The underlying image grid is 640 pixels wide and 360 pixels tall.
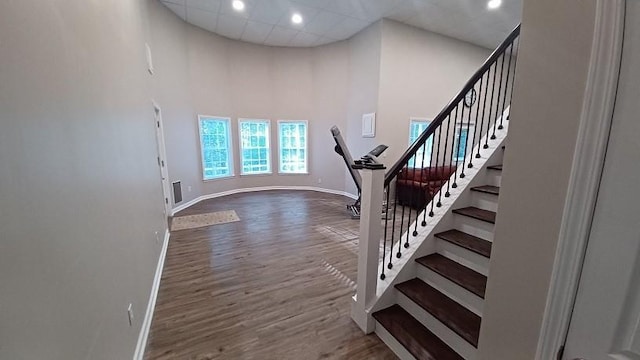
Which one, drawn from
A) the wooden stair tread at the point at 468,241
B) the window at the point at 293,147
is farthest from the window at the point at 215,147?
the wooden stair tread at the point at 468,241

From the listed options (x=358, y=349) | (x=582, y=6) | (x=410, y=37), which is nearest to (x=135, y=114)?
(x=358, y=349)

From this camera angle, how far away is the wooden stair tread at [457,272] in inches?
64.3

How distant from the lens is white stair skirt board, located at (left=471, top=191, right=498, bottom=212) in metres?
2.06

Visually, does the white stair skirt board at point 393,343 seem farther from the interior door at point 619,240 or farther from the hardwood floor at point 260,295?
the interior door at point 619,240

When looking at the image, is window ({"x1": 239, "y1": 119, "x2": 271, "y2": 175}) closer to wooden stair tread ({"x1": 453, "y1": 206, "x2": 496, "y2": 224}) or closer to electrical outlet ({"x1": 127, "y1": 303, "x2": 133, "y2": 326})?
electrical outlet ({"x1": 127, "y1": 303, "x2": 133, "y2": 326})

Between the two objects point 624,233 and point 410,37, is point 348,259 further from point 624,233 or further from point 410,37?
point 410,37

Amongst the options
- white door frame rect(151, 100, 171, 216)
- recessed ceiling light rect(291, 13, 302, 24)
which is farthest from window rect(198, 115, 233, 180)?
recessed ceiling light rect(291, 13, 302, 24)

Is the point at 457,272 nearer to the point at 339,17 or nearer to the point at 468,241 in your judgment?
the point at 468,241

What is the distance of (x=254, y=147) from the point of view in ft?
23.3

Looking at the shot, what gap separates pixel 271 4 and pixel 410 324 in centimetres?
530

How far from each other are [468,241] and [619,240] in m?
1.37

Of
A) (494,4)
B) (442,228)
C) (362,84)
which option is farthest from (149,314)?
(494,4)

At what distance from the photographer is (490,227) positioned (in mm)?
1890

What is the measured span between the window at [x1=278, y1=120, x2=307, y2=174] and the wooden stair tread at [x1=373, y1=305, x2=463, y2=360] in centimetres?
578
